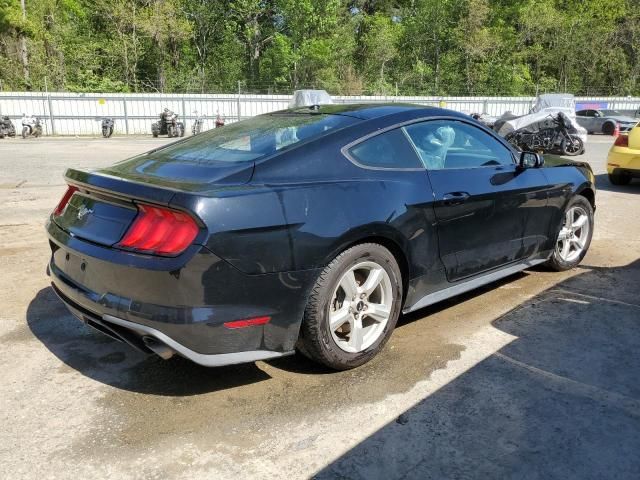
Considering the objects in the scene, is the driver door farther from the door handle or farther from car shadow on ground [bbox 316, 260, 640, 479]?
car shadow on ground [bbox 316, 260, 640, 479]

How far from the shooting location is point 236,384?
10.5 feet

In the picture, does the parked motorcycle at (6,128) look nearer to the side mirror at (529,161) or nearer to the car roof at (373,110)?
the car roof at (373,110)

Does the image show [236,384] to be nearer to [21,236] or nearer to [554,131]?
[21,236]

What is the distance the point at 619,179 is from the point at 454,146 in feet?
25.1

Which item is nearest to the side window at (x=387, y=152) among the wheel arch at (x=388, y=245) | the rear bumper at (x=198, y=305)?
the wheel arch at (x=388, y=245)

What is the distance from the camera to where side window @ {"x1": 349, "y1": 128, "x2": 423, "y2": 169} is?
11.0 feet

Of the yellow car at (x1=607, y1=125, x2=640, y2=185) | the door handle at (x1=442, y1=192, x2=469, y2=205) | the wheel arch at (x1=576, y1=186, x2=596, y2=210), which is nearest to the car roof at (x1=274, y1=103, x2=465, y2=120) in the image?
the door handle at (x1=442, y1=192, x2=469, y2=205)

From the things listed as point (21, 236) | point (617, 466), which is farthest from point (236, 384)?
point (21, 236)

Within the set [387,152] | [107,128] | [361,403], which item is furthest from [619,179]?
[107,128]

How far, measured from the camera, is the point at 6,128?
82.3 ft

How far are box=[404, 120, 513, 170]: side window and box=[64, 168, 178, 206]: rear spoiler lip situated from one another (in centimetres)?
170

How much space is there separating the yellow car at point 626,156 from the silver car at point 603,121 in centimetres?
1897

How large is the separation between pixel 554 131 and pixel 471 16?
35.1 metres

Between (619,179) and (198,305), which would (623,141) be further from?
(198,305)
